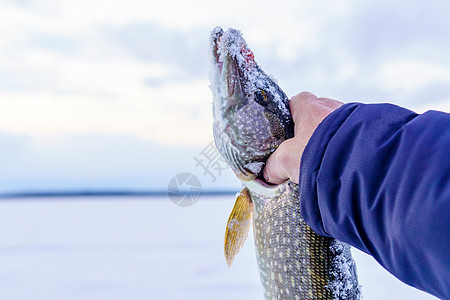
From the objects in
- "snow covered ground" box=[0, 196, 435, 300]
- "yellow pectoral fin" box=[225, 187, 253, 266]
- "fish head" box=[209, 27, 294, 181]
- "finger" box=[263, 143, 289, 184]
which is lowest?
"snow covered ground" box=[0, 196, 435, 300]

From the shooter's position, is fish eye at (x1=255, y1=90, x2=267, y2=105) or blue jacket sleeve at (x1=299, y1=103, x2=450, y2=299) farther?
fish eye at (x1=255, y1=90, x2=267, y2=105)

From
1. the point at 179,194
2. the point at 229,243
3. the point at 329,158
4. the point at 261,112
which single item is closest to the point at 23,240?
the point at 179,194

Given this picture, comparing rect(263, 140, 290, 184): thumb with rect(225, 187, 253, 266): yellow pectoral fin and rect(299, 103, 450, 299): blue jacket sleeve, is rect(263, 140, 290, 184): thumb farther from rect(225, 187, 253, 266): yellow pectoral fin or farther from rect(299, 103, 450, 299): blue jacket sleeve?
rect(299, 103, 450, 299): blue jacket sleeve

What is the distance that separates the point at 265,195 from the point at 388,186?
773 millimetres

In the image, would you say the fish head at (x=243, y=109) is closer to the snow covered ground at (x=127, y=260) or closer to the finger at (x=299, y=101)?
the finger at (x=299, y=101)

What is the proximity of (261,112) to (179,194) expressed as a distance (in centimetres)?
98

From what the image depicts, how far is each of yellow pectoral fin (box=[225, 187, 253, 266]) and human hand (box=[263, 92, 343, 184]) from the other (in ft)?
0.53

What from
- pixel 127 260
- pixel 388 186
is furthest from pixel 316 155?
pixel 127 260

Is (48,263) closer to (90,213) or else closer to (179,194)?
(179,194)

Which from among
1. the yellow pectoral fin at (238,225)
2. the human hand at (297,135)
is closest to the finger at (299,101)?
the human hand at (297,135)

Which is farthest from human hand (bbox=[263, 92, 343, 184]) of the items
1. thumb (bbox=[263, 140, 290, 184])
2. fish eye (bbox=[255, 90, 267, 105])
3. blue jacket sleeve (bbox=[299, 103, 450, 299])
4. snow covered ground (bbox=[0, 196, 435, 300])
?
snow covered ground (bbox=[0, 196, 435, 300])

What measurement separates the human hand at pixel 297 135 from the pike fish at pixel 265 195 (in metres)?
0.05

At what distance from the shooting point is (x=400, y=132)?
0.68 m

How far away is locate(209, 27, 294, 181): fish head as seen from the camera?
1.37m
